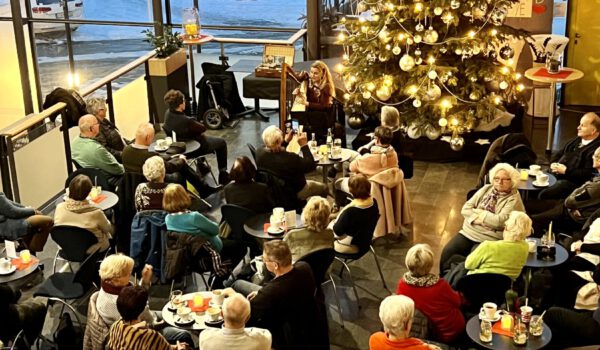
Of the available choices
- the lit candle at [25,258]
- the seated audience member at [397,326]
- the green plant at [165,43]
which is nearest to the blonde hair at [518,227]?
the seated audience member at [397,326]

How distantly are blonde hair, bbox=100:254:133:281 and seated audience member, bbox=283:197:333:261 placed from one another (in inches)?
51.1

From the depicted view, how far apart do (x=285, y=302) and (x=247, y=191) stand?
6.13 feet

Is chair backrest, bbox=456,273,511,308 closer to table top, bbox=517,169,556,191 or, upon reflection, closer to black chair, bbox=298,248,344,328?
black chair, bbox=298,248,344,328

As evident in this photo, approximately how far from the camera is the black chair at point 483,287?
5.55 meters

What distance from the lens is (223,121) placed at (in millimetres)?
11438

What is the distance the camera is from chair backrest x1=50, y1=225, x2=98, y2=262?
638 cm

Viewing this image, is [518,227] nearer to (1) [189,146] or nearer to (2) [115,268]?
(2) [115,268]

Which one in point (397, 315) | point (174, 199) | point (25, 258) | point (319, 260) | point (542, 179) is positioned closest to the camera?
point (397, 315)

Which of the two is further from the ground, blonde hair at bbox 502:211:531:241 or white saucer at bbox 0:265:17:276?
blonde hair at bbox 502:211:531:241

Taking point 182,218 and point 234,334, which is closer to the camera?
point 234,334

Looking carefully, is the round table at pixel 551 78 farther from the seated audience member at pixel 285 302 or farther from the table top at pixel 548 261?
the seated audience member at pixel 285 302

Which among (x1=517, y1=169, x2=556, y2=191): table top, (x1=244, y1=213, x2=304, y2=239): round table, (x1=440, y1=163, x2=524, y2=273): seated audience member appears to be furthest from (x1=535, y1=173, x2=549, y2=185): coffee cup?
(x1=244, y1=213, x2=304, y2=239): round table

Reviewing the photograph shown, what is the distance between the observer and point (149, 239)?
653cm

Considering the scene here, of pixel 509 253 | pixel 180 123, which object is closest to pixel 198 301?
pixel 509 253
